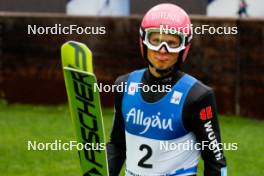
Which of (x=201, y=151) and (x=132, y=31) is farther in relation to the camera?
(x=132, y=31)

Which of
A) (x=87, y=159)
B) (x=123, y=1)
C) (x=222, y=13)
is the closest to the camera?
(x=87, y=159)

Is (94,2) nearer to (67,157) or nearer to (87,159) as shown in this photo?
(67,157)

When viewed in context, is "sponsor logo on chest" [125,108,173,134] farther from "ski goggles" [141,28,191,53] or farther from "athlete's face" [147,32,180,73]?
"ski goggles" [141,28,191,53]

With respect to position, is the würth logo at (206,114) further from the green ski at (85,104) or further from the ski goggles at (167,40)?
the green ski at (85,104)

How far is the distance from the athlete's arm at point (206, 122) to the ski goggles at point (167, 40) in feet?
0.87

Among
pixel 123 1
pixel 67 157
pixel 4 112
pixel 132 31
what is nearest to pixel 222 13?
pixel 123 1

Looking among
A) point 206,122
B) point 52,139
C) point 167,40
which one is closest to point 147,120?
point 206,122

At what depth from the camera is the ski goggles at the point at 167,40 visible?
406cm

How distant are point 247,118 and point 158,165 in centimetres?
941

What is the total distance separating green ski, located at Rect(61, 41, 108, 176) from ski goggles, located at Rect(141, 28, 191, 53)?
53cm

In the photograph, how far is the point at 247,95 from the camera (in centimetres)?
1328

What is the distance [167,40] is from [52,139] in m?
7.55

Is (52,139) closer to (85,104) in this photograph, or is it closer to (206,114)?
(206,114)

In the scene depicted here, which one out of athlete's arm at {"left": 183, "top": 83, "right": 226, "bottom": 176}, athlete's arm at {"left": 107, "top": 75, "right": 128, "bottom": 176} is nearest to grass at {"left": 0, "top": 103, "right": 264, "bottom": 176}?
athlete's arm at {"left": 107, "top": 75, "right": 128, "bottom": 176}
